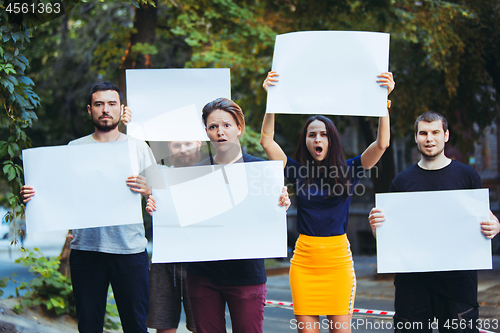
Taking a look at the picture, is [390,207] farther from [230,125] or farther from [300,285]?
[230,125]

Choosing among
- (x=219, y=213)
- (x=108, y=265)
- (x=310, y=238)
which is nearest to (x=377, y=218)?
Answer: (x=310, y=238)

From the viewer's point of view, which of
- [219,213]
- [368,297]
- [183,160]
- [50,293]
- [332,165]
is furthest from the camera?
[368,297]

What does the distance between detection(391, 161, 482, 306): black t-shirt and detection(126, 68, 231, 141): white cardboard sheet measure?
151 cm

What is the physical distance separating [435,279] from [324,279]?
696mm

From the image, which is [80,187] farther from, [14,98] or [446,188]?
[446,188]

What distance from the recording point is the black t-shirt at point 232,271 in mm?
2893

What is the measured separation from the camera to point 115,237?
3.34 metres

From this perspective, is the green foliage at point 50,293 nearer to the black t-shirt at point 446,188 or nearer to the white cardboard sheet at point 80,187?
the white cardboard sheet at point 80,187

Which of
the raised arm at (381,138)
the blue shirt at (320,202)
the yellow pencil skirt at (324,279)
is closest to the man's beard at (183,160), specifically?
the blue shirt at (320,202)

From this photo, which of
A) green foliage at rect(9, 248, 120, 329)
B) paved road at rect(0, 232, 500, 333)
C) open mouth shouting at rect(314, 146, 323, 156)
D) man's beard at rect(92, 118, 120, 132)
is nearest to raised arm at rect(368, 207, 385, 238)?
open mouth shouting at rect(314, 146, 323, 156)

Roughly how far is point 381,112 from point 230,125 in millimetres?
956

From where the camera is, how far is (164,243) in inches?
119

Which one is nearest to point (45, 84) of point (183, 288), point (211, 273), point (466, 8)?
point (466, 8)

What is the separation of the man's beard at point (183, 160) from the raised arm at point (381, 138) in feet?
4.40
